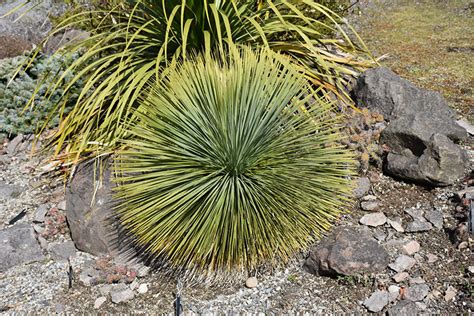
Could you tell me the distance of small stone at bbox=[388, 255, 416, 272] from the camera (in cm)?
358

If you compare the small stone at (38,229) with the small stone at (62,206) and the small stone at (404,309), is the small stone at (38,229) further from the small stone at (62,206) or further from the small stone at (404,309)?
the small stone at (404,309)

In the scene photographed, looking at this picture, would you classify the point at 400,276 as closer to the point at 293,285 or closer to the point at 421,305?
the point at 421,305

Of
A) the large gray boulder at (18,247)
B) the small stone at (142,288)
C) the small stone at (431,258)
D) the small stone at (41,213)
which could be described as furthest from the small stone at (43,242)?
the small stone at (431,258)

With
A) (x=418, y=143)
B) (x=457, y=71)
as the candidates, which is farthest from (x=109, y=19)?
(x=457, y=71)

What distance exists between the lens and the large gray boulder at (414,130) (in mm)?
4199

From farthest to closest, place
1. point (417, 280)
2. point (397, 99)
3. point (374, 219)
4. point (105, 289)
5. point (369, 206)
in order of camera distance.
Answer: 1. point (397, 99)
2. point (369, 206)
3. point (374, 219)
4. point (105, 289)
5. point (417, 280)

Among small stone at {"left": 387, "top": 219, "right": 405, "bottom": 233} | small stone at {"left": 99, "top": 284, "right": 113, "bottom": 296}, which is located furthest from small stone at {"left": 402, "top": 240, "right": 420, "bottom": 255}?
small stone at {"left": 99, "top": 284, "right": 113, "bottom": 296}

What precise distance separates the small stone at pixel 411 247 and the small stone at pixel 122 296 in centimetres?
188

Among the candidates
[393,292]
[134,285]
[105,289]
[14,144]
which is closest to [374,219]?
[393,292]

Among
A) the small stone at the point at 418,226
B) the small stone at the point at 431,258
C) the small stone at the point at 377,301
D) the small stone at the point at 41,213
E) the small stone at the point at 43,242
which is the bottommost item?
the small stone at the point at 377,301

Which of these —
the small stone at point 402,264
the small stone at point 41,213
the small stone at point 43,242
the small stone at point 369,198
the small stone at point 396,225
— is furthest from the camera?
the small stone at point 41,213

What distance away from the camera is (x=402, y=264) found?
3605 mm

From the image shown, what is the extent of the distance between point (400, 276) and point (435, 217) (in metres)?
0.68

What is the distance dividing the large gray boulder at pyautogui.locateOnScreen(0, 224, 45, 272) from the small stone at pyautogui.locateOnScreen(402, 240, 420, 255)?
2.71 meters
